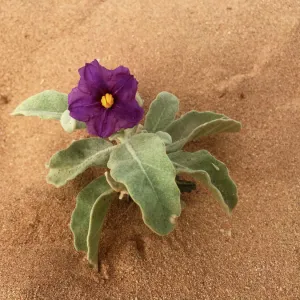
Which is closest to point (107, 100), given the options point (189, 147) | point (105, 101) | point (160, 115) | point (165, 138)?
point (105, 101)

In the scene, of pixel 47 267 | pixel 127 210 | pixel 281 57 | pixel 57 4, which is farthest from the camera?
pixel 57 4

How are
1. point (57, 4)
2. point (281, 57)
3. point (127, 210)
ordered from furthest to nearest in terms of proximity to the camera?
point (57, 4), point (281, 57), point (127, 210)

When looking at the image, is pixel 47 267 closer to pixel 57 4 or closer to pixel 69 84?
pixel 69 84

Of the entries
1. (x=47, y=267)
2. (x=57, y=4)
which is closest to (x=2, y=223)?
(x=47, y=267)

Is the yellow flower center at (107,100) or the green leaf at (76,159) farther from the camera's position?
the green leaf at (76,159)

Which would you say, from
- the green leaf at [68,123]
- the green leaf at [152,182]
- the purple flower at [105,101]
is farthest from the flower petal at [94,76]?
the green leaf at [152,182]

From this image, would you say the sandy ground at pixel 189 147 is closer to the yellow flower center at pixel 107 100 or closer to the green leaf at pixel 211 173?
the green leaf at pixel 211 173
